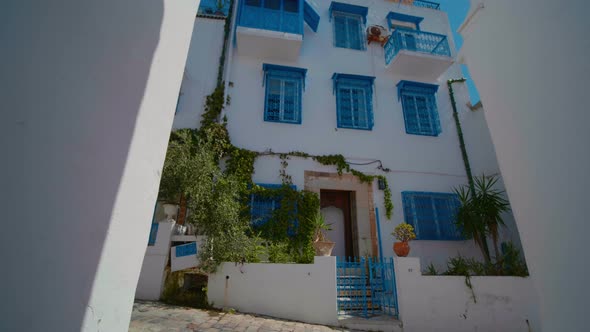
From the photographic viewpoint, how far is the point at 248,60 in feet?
26.9

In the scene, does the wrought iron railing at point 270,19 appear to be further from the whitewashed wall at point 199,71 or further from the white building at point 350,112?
the whitewashed wall at point 199,71

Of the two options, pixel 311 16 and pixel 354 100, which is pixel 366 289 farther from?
pixel 311 16

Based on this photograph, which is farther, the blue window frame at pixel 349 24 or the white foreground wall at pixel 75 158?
the blue window frame at pixel 349 24

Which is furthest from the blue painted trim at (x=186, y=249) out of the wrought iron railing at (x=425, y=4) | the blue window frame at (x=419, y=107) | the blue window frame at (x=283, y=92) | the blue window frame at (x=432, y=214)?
the wrought iron railing at (x=425, y=4)

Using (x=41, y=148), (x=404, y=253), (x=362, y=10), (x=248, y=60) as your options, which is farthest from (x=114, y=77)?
(x=362, y=10)

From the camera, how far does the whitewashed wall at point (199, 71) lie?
7480 mm

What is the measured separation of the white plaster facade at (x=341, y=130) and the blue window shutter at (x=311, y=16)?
0.20 meters

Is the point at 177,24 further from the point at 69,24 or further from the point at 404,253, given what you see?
the point at 404,253

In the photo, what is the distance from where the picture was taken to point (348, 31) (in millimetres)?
9320

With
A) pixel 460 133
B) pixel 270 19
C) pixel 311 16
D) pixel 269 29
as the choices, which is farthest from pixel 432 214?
pixel 270 19

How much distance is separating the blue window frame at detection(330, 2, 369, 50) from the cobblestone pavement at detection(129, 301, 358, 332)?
8038 mm

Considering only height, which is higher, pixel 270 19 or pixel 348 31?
pixel 348 31

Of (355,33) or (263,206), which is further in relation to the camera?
(355,33)

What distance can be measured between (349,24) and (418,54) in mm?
2561
